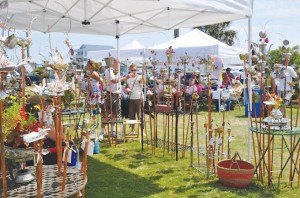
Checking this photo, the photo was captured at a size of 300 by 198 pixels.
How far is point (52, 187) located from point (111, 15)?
408 cm

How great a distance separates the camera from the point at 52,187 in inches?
78.5

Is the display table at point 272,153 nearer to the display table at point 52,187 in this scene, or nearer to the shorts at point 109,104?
the display table at point 52,187

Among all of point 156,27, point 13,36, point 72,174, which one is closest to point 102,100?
point 156,27

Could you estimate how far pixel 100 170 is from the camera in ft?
13.4

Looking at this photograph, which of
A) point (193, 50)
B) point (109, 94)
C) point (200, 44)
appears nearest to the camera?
point (109, 94)

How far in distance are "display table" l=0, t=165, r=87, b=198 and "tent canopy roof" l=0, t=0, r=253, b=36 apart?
103 inches

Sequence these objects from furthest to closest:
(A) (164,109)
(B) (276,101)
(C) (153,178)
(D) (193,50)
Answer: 1. (D) (193,50)
2. (A) (164,109)
3. (C) (153,178)
4. (B) (276,101)

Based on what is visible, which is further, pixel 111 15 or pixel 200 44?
pixel 200 44

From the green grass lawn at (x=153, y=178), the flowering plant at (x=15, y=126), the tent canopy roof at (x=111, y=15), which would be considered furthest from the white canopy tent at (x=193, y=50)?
the flowering plant at (x=15, y=126)

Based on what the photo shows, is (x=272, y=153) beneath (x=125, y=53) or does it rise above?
beneath

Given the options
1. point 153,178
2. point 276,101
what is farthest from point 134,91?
point 276,101

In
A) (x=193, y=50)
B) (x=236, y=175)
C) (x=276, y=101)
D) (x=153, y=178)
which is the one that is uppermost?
(x=193, y=50)

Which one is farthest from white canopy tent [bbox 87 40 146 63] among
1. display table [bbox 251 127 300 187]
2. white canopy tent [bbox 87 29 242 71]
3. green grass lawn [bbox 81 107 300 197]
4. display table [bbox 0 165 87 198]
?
display table [bbox 0 165 87 198]

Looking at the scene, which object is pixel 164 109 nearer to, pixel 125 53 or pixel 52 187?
pixel 52 187
